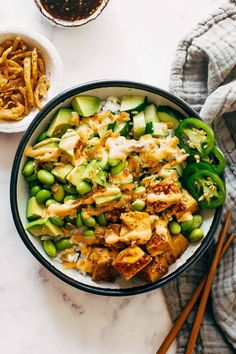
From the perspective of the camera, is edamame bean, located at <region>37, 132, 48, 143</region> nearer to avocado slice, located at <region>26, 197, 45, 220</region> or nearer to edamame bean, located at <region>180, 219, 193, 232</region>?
avocado slice, located at <region>26, 197, 45, 220</region>

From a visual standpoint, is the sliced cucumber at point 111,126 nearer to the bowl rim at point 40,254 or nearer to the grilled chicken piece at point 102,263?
the bowl rim at point 40,254

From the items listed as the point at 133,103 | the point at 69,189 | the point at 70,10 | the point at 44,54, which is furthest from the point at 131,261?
the point at 70,10

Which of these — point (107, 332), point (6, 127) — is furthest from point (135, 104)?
point (107, 332)

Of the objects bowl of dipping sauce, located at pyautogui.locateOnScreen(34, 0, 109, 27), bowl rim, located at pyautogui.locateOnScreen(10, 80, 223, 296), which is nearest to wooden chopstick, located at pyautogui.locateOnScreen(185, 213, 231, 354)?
bowl rim, located at pyautogui.locateOnScreen(10, 80, 223, 296)

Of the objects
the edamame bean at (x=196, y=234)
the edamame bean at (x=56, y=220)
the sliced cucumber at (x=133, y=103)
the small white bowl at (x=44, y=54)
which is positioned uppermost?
the small white bowl at (x=44, y=54)

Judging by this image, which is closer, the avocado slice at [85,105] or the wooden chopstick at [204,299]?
the avocado slice at [85,105]

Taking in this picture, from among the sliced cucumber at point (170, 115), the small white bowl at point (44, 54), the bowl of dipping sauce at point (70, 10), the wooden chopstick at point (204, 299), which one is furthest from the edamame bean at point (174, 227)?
the bowl of dipping sauce at point (70, 10)

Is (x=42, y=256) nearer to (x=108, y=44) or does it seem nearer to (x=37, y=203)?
(x=37, y=203)

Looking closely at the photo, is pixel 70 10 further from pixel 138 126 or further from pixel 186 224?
pixel 186 224
